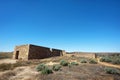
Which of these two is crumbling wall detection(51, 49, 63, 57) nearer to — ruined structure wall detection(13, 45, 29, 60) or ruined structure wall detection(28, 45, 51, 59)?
ruined structure wall detection(28, 45, 51, 59)

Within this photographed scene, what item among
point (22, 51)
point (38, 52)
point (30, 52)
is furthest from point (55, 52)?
point (22, 51)

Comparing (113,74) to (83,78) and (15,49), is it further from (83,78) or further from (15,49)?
(15,49)

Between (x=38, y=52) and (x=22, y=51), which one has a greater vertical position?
(x=22, y=51)

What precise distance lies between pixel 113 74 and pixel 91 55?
52.0ft

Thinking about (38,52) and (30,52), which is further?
(38,52)

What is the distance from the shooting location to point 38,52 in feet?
72.3

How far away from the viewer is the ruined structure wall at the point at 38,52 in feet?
67.6

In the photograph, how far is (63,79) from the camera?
8.06 metres

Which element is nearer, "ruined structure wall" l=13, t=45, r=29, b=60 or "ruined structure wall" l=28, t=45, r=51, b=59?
"ruined structure wall" l=13, t=45, r=29, b=60

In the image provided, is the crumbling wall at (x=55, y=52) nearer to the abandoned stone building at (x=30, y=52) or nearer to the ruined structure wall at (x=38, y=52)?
the abandoned stone building at (x=30, y=52)

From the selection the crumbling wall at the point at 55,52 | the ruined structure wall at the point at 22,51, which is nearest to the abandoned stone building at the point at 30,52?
the ruined structure wall at the point at 22,51

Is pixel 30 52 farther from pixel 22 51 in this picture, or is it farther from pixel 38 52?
pixel 38 52

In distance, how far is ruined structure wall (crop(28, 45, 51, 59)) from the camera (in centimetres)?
2061

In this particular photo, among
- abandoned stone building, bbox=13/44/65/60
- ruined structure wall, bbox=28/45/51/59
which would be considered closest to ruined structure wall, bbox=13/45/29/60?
abandoned stone building, bbox=13/44/65/60
